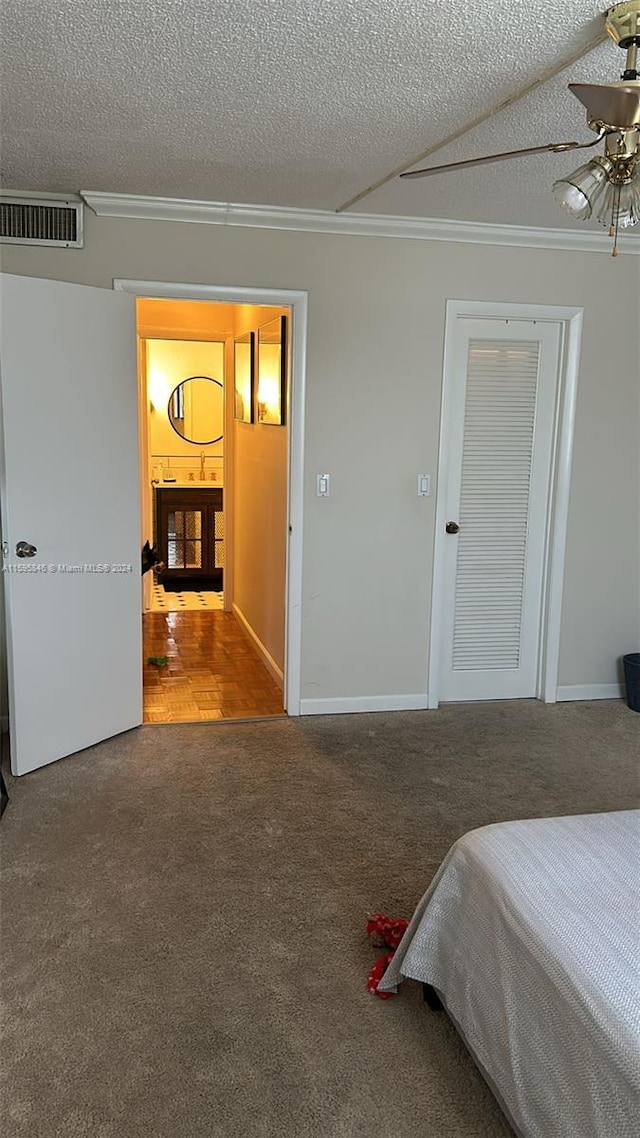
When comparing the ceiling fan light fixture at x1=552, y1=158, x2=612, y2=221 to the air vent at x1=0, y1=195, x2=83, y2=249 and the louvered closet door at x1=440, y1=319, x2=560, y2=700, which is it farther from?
the air vent at x1=0, y1=195, x2=83, y2=249

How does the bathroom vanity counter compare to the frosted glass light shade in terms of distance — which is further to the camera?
the bathroom vanity counter

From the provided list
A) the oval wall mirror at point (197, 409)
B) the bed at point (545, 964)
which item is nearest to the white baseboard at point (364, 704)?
the bed at point (545, 964)

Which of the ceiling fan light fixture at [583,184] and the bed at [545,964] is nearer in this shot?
the bed at [545,964]

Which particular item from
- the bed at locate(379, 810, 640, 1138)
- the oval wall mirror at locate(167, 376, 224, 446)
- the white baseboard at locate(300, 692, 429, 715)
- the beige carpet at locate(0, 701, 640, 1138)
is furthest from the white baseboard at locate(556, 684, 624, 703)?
the oval wall mirror at locate(167, 376, 224, 446)

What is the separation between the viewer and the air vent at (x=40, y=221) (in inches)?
143

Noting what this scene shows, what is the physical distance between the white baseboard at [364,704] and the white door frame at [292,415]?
0.08m

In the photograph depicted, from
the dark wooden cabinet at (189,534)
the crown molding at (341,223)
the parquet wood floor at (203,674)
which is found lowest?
the parquet wood floor at (203,674)

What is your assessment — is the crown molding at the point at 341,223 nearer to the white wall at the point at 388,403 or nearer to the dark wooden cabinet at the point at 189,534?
the white wall at the point at 388,403

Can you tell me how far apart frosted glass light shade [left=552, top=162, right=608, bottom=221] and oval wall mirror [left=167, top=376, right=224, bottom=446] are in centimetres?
564

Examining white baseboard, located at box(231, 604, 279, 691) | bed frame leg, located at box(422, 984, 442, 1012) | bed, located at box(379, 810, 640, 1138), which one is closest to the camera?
bed, located at box(379, 810, 640, 1138)

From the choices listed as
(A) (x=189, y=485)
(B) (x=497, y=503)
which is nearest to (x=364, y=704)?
(B) (x=497, y=503)

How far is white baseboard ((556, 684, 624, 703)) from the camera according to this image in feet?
15.1

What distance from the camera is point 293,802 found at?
3.34 metres

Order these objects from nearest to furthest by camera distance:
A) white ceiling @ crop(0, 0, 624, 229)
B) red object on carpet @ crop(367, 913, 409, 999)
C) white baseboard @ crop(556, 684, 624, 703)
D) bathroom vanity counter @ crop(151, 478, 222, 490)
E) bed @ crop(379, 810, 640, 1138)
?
bed @ crop(379, 810, 640, 1138) → white ceiling @ crop(0, 0, 624, 229) → red object on carpet @ crop(367, 913, 409, 999) → white baseboard @ crop(556, 684, 624, 703) → bathroom vanity counter @ crop(151, 478, 222, 490)
